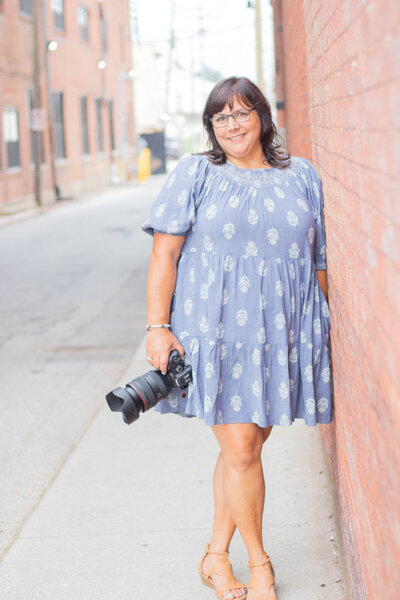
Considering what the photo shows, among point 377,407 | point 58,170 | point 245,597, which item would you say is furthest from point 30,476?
point 58,170

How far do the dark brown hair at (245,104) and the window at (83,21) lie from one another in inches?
1297

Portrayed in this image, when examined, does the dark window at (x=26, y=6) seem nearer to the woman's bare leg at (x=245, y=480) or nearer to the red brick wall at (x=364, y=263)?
the red brick wall at (x=364, y=263)

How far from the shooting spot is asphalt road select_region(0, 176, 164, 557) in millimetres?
5309

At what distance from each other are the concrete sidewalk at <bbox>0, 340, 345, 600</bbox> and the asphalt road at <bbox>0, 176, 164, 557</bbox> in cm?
25

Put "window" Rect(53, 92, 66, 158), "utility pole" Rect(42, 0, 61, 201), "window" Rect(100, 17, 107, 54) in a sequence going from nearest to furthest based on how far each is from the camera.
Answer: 1. "utility pole" Rect(42, 0, 61, 201)
2. "window" Rect(53, 92, 66, 158)
3. "window" Rect(100, 17, 107, 54)

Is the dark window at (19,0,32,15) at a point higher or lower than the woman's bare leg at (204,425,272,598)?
higher

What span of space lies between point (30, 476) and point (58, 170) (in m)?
25.9

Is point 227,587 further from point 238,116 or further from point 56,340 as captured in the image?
point 56,340

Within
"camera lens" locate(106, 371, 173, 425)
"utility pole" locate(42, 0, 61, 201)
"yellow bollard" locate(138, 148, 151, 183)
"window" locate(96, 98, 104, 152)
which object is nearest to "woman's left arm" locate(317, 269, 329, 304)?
"camera lens" locate(106, 371, 173, 425)

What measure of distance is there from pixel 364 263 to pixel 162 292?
1.19 m

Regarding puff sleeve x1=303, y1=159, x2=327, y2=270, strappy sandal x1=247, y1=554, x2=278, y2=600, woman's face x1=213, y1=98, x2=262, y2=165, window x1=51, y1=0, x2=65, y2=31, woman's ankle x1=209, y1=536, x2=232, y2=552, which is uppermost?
window x1=51, y1=0, x2=65, y2=31

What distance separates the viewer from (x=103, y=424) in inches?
227

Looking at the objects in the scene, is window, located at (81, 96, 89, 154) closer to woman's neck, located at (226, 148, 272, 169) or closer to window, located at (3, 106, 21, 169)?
window, located at (3, 106, 21, 169)

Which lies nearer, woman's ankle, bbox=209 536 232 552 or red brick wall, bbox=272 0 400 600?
red brick wall, bbox=272 0 400 600
